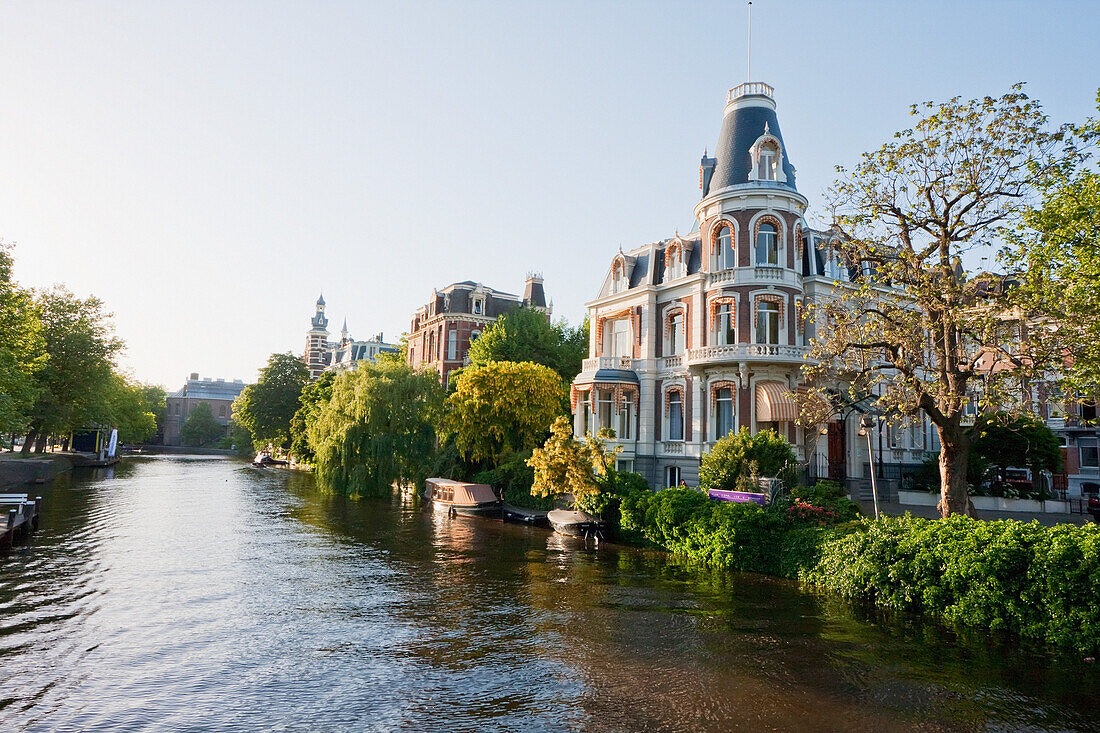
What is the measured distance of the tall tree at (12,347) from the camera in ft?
113

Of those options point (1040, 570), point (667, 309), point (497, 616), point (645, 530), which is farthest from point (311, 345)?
point (1040, 570)

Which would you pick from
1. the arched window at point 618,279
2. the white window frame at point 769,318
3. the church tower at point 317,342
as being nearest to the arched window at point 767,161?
the white window frame at point 769,318

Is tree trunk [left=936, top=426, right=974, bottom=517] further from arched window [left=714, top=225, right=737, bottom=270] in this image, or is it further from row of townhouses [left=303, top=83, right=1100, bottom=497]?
arched window [left=714, top=225, right=737, bottom=270]

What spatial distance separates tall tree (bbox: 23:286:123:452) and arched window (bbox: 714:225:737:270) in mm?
50148

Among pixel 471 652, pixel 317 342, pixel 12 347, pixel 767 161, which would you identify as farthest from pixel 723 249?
pixel 317 342

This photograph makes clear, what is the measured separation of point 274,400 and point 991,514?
77054mm

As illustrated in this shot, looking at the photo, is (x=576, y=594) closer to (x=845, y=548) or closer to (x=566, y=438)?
(x=845, y=548)

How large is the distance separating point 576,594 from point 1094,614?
12.3m

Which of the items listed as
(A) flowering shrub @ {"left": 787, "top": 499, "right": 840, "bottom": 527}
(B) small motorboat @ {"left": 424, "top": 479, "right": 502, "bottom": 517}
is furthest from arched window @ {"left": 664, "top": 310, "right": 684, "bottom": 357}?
(A) flowering shrub @ {"left": 787, "top": 499, "right": 840, "bottom": 527}

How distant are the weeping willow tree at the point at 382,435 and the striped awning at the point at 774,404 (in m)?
21.8

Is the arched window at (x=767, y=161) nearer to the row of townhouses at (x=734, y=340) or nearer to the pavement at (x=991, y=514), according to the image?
the row of townhouses at (x=734, y=340)

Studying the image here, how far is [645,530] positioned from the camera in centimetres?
2859

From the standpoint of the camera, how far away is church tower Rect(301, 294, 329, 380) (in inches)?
4358

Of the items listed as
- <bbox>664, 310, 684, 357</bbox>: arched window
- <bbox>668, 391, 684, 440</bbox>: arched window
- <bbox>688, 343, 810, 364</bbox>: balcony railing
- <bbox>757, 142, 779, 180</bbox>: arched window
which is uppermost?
<bbox>757, 142, 779, 180</bbox>: arched window
